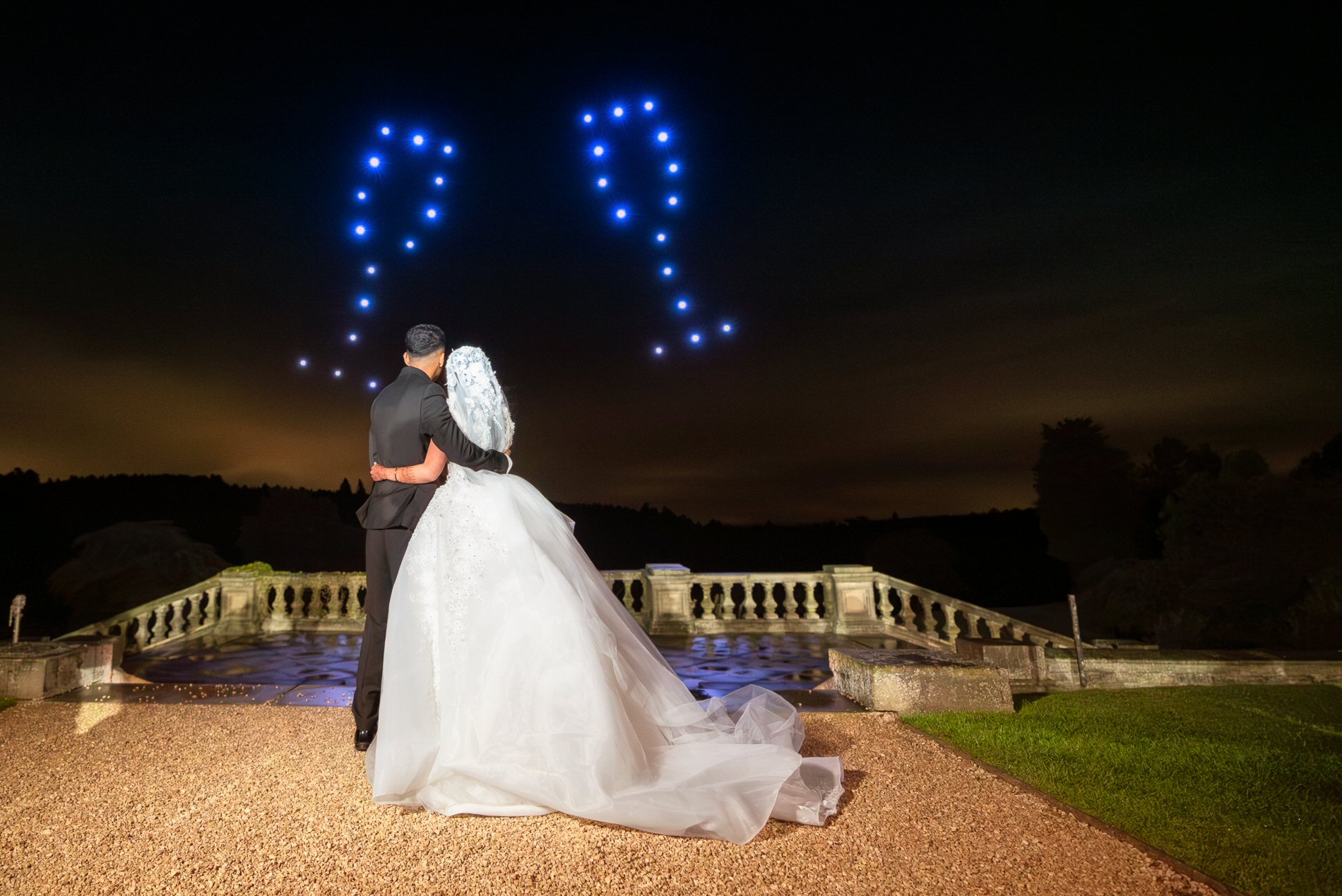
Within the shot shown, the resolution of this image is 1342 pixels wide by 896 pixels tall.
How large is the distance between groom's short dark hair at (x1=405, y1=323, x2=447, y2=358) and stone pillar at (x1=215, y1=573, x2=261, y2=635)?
9.58 m

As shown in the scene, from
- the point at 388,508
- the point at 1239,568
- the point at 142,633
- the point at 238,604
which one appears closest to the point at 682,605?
the point at 238,604

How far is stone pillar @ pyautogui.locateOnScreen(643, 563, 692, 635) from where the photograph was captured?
35.2 ft

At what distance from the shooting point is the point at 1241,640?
1617cm

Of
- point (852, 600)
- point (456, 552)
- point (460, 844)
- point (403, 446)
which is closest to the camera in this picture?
point (460, 844)

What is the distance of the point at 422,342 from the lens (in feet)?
12.8

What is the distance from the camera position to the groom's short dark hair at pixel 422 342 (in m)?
3.90

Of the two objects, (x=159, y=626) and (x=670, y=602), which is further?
(x=670, y=602)

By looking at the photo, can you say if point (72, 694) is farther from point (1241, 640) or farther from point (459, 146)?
point (1241, 640)

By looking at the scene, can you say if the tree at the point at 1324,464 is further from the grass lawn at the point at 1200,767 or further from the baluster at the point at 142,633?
the baluster at the point at 142,633

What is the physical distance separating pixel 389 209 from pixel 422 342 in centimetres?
720

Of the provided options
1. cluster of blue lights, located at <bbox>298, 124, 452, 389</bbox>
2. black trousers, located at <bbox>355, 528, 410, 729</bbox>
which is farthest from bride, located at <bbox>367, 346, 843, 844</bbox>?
cluster of blue lights, located at <bbox>298, 124, 452, 389</bbox>

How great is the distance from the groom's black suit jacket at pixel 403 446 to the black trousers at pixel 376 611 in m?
0.09

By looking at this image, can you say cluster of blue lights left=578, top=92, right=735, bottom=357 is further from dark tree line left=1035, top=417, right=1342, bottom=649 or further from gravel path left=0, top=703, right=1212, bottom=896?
dark tree line left=1035, top=417, right=1342, bottom=649

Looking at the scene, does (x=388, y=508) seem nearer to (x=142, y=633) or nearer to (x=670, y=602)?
(x=670, y=602)
